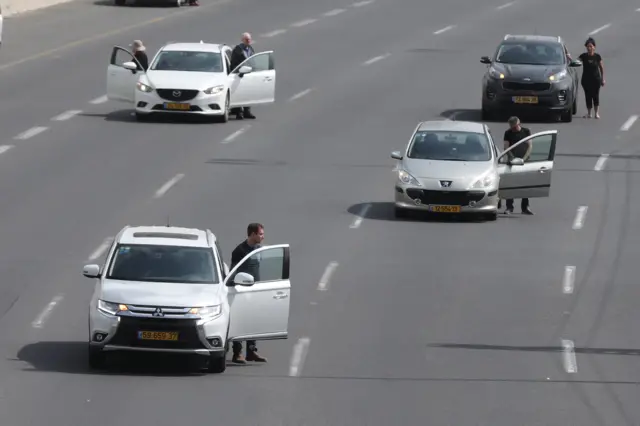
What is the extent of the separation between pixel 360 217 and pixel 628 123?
43.8 ft

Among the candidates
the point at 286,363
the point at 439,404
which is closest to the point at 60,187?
the point at 286,363

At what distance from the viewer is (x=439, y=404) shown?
16.6 metres

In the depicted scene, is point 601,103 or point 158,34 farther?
point 158,34

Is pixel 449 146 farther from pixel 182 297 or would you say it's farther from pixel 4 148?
pixel 182 297

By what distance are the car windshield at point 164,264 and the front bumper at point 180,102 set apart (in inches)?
748

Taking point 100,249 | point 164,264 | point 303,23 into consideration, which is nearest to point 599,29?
point 303,23

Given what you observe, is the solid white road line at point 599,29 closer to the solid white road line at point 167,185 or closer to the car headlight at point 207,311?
the solid white road line at point 167,185

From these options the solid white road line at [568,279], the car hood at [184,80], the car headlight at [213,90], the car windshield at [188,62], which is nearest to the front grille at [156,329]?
the solid white road line at [568,279]

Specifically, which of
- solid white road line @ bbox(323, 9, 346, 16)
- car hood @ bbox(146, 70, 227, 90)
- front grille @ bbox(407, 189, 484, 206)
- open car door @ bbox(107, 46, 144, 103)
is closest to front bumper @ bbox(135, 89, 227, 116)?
car hood @ bbox(146, 70, 227, 90)

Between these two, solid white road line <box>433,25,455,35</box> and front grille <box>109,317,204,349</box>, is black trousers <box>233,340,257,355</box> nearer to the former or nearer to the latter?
front grille <box>109,317,204,349</box>

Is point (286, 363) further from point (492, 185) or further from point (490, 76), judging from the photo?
point (490, 76)

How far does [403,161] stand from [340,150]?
5586mm

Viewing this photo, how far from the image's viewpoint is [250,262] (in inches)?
734

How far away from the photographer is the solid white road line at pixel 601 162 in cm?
3444
